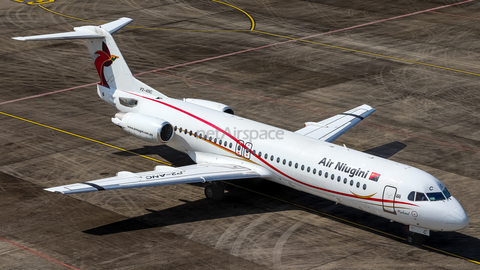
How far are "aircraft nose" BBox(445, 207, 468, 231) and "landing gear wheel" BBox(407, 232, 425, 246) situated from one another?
1.41 meters

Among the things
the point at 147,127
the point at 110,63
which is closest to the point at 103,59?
the point at 110,63

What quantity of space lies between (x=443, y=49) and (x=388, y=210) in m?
30.5

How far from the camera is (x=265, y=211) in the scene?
1174 inches

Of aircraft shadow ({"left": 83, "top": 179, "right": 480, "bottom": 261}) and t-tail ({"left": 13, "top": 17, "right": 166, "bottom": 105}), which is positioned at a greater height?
t-tail ({"left": 13, "top": 17, "right": 166, "bottom": 105})

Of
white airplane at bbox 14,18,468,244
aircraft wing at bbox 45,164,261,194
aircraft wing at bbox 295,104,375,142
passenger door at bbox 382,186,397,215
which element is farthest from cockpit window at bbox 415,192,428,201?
aircraft wing at bbox 295,104,375,142

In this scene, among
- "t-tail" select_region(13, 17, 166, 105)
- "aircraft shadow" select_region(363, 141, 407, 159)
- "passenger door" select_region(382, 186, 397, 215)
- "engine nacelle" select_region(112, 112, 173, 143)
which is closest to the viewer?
"passenger door" select_region(382, 186, 397, 215)

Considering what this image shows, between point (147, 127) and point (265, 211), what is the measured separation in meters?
6.95

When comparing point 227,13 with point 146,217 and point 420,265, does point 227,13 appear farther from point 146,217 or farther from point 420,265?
point 420,265

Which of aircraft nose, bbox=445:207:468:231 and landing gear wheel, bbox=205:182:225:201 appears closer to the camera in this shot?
aircraft nose, bbox=445:207:468:231

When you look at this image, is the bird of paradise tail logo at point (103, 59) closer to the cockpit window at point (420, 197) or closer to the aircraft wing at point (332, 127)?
the aircraft wing at point (332, 127)

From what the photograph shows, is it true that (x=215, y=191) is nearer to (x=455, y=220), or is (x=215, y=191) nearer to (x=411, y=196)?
(x=411, y=196)

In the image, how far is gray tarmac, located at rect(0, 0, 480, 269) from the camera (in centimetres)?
2650

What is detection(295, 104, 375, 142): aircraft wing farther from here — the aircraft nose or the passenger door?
the aircraft nose

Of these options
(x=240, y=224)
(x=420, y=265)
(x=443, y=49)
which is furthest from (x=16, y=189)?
(x=443, y=49)
